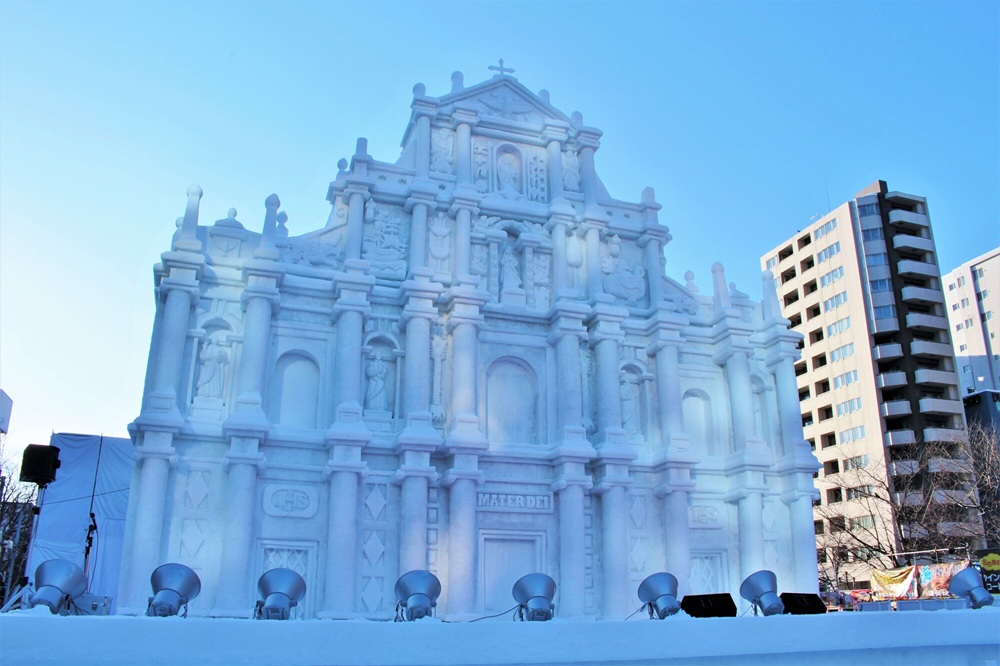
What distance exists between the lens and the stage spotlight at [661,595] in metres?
10.6

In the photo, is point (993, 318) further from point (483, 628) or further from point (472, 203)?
point (483, 628)

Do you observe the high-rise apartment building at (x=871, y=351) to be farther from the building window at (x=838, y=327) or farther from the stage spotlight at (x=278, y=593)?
the stage spotlight at (x=278, y=593)

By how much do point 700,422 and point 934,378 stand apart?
37.7 meters

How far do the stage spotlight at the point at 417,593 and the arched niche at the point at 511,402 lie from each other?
10375 mm

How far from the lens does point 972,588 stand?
1064 cm

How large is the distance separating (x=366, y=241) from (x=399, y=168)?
250 centimetres

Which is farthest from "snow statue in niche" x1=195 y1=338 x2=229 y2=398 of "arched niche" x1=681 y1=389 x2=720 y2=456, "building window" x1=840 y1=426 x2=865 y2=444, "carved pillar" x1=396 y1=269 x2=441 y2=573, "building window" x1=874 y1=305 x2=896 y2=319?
"building window" x1=874 y1=305 x2=896 y2=319

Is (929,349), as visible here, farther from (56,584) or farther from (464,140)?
(56,584)

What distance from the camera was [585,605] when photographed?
19.7 metres

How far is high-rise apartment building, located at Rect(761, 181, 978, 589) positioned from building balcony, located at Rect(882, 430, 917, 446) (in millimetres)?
64

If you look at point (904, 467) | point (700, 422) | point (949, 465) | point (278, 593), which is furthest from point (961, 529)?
point (278, 593)

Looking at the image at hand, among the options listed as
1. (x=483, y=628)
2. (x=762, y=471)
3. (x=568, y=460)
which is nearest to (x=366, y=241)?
(x=568, y=460)

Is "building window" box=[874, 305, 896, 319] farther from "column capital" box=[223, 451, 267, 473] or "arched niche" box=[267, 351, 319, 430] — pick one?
"column capital" box=[223, 451, 267, 473]

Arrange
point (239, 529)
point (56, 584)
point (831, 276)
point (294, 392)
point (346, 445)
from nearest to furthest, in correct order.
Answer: point (56, 584) < point (239, 529) < point (346, 445) < point (294, 392) < point (831, 276)
